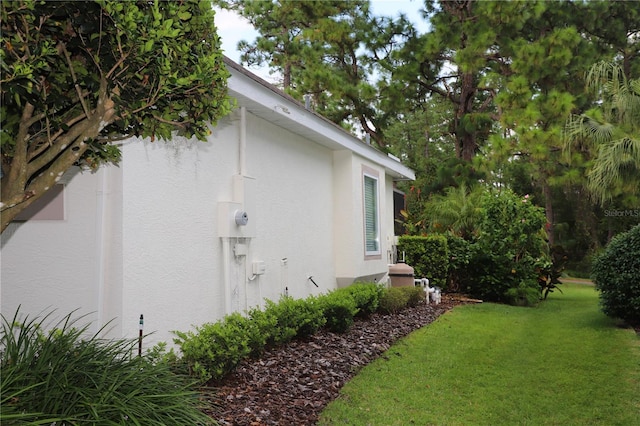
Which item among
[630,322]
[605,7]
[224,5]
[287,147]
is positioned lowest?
[630,322]

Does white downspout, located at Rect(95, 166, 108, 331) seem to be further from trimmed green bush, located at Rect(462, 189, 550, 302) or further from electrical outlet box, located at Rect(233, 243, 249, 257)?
trimmed green bush, located at Rect(462, 189, 550, 302)

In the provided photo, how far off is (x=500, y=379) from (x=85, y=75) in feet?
17.8

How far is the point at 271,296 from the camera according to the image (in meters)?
7.66

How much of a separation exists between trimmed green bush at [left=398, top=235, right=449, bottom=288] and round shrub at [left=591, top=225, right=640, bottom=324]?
4042 millimetres

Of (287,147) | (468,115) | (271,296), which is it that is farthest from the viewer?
(468,115)

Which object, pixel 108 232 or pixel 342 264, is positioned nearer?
pixel 108 232

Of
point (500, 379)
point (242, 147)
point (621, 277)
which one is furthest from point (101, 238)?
point (621, 277)

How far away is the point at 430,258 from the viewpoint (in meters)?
13.3

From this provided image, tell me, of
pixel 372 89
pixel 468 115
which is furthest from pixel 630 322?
pixel 372 89

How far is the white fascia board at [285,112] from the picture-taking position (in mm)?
6059

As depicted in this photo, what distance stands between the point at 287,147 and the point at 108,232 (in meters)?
3.91

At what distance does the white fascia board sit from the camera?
606 cm

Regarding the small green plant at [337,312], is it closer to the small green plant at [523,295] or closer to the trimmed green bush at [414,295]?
the trimmed green bush at [414,295]

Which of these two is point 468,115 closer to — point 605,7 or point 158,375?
point 605,7
